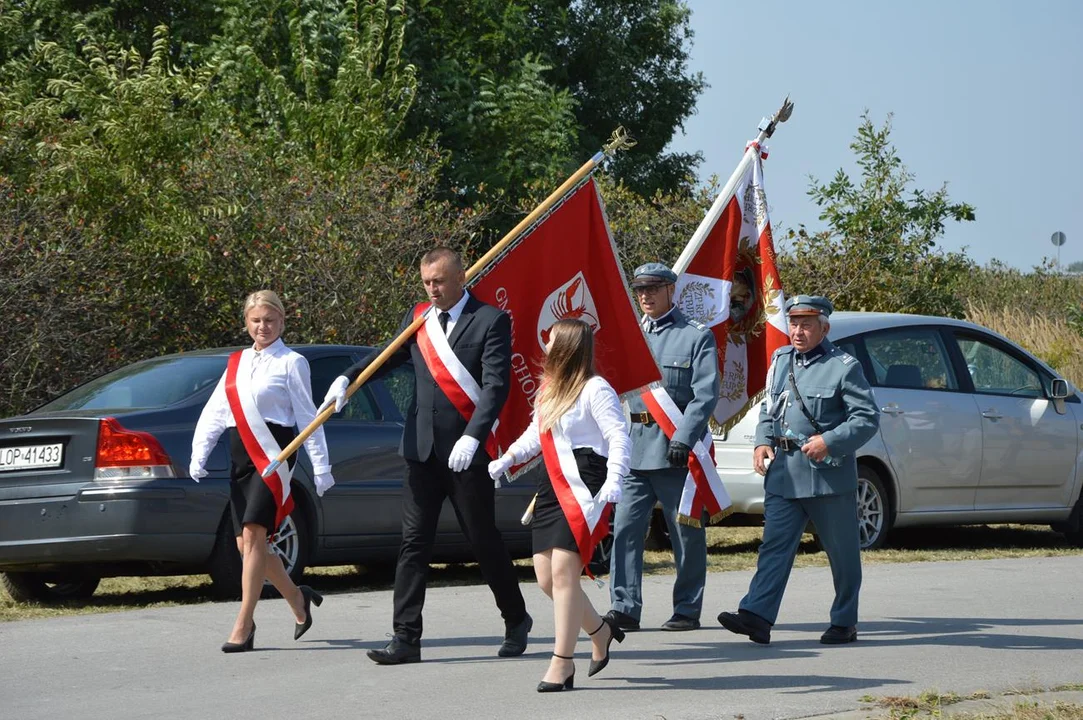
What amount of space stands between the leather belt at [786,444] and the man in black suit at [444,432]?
1639 mm

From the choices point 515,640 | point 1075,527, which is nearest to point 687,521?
point 515,640

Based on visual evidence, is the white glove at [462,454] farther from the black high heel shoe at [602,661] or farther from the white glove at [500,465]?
the black high heel shoe at [602,661]

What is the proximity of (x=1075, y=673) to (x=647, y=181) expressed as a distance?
28.1 m

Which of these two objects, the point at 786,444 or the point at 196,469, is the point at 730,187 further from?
the point at 196,469

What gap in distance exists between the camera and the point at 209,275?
1537cm

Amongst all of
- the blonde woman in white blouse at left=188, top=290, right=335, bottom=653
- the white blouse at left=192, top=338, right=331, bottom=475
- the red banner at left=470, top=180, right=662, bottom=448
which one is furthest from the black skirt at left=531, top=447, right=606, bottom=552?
the white blouse at left=192, top=338, right=331, bottom=475

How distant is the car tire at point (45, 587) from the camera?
977 centimetres

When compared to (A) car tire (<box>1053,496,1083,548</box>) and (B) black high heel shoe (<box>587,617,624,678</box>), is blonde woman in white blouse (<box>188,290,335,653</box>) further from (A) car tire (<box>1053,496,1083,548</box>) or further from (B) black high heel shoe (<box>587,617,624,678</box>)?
(A) car tire (<box>1053,496,1083,548</box>)

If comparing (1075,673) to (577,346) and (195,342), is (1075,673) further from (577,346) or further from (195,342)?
(195,342)

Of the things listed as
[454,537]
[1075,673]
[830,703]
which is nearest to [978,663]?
[1075,673]

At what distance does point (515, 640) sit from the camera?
758cm

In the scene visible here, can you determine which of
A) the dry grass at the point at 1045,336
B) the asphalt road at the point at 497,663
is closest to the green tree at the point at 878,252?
the dry grass at the point at 1045,336

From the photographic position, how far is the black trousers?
7238 millimetres

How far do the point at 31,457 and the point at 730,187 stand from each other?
4288 mm
